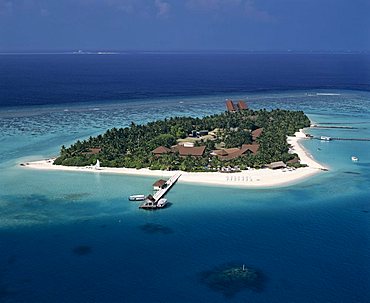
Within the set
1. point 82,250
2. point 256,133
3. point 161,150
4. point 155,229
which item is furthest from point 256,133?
point 82,250

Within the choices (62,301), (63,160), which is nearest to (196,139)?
(63,160)

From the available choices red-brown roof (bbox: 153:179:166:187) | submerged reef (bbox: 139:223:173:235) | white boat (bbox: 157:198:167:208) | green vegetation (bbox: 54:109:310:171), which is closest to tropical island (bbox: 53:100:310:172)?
green vegetation (bbox: 54:109:310:171)

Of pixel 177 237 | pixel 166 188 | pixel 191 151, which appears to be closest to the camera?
pixel 177 237

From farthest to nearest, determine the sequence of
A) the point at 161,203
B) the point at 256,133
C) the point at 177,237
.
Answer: the point at 256,133
the point at 161,203
the point at 177,237

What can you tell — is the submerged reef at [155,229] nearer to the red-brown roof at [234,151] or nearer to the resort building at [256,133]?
the red-brown roof at [234,151]

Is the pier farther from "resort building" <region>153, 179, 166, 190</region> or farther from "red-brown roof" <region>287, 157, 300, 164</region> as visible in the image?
"red-brown roof" <region>287, 157, 300, 164</region>

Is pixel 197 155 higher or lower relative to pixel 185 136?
lower

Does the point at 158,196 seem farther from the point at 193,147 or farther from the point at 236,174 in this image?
the point at 193,147
